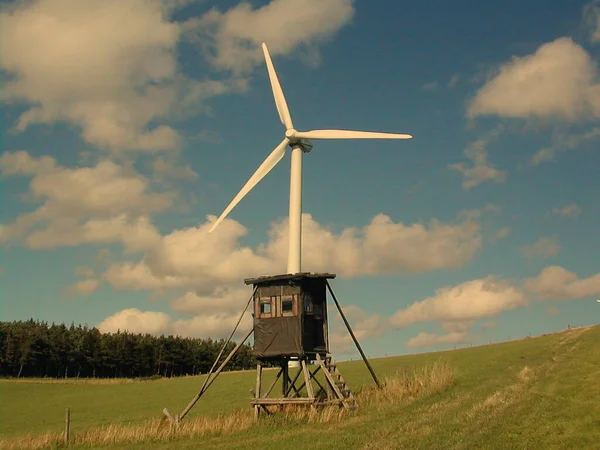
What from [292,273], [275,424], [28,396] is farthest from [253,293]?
[28,396]

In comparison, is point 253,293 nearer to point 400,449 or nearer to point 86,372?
point 400,449

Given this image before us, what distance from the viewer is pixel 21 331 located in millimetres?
118062

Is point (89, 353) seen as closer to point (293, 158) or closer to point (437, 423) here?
point (293, 158)

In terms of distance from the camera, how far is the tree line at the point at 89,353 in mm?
114688

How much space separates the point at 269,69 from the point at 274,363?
21226mm

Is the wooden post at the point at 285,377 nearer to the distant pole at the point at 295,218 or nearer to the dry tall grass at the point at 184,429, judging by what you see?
the dry tall grass at the point at 184,429

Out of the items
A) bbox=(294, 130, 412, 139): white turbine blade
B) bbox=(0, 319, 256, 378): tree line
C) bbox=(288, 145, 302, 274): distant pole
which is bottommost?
bbox=(0, 319, 256, 378): tree line

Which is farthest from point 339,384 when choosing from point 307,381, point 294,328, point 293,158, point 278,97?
point 278,97

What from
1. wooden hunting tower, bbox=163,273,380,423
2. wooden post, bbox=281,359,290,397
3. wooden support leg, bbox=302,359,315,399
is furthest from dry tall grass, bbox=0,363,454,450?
wooden post, bbox=281,359,290,397

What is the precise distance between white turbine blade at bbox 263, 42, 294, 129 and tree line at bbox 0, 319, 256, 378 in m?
92.3

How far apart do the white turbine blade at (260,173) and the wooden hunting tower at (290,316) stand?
6749 mm

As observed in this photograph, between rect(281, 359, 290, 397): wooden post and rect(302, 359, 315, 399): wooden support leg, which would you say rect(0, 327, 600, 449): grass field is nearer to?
rect(302, 359, 315, 399): wooden support leg

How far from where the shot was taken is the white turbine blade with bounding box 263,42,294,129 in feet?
133

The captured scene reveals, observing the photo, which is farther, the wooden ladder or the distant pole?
the distant pole
